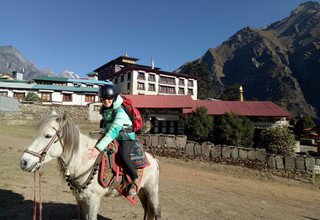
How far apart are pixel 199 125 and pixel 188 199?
17413mm

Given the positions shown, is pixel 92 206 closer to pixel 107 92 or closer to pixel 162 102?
pixel 107 92

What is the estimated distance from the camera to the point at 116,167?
4.41 m

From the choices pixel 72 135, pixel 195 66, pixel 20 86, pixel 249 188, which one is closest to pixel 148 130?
pixel 249 188

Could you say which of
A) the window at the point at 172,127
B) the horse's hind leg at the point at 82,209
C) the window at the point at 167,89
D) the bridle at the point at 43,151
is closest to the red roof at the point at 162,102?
the window at the point at 172,127

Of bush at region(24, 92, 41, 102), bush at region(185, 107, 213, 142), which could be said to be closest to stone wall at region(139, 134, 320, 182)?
bush at region(185, 107, 213, 142)

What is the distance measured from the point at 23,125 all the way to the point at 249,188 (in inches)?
1218

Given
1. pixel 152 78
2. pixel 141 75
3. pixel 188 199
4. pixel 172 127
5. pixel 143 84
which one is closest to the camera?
pixel 188 199

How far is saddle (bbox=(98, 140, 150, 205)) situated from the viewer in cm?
422

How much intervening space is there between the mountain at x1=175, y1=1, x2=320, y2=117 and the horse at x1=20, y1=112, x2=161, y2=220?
115794mm

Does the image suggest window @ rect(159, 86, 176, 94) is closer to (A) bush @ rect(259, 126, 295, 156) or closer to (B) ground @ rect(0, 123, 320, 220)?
(A) bush @ rect(259, 126, 295, 156)

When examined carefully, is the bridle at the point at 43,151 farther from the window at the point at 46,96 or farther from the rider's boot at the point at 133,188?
the window at the point at 46,96

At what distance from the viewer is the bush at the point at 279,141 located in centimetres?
2219

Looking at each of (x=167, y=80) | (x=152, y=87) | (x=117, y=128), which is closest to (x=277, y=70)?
(x=167, y=80)

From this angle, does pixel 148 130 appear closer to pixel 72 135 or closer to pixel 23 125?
pixel 23 125
